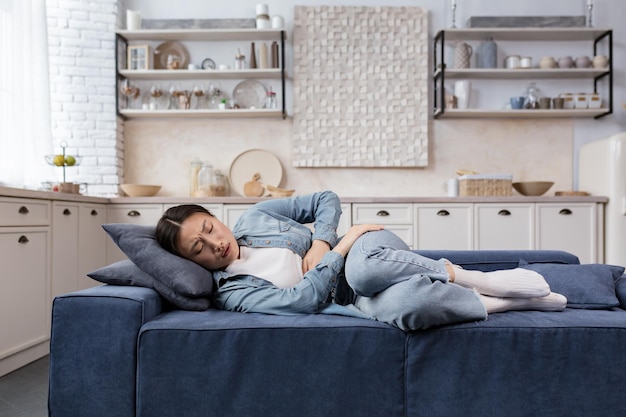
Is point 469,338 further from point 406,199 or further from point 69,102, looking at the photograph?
point 69,102

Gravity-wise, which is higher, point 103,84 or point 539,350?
point 103,84

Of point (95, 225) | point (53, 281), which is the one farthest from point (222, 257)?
point (95, 225)

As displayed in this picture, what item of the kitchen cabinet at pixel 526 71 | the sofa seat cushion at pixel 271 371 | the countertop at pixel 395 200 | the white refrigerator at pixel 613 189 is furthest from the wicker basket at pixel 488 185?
the sofa seat cushion at pixel 271 371

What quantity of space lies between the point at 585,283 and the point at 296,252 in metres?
1.04

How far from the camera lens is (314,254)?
2.10 metres

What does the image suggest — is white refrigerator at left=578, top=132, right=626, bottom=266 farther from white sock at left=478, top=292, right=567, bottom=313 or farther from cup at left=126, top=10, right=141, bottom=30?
cup at left=126, top=10, right=141, bottom=30

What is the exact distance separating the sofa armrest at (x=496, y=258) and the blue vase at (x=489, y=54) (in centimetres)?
263

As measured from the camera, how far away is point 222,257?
197cm

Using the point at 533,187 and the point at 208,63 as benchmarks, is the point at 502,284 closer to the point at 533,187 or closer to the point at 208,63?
the point at 533,187

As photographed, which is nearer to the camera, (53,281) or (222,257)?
(222,257)

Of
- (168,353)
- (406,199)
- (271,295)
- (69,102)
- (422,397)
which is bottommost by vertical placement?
(422,397)

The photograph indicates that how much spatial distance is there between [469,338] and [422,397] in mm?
216

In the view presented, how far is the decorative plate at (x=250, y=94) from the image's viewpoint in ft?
16.0

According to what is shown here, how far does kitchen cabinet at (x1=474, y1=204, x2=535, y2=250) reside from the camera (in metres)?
4.32
